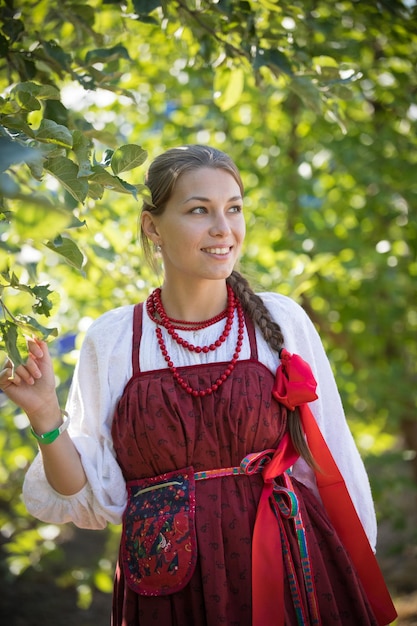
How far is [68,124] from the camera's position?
1536 mm

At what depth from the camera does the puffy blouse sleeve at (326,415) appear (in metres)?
1.67

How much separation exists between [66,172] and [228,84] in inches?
39.9

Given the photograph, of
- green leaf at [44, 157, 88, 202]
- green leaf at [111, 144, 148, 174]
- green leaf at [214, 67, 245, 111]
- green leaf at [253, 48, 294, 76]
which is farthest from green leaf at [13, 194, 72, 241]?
green leaf at [214, 67, 245, 111]

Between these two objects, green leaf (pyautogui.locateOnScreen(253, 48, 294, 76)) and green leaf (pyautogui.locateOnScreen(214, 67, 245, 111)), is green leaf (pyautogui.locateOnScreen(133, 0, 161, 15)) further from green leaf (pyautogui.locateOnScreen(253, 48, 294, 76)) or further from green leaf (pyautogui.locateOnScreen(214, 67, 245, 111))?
green leaf (pyautogui.locateOnScreen(214, 67, 245, 111))

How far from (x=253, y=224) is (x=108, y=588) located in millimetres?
1633

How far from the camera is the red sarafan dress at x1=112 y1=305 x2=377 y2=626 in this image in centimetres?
148

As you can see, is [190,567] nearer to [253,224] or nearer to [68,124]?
[68,124]

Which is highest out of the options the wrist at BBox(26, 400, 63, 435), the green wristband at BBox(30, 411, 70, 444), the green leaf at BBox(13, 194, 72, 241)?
the green leaf at BBox(13, 194, 72, 241)

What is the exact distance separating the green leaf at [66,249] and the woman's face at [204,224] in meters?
0.47

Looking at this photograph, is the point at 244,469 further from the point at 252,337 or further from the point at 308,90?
the point at 308,90

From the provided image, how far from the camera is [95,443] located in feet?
5.40

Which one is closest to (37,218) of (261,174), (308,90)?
(308,90)

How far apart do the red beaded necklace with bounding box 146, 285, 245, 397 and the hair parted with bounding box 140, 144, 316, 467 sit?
39 mm

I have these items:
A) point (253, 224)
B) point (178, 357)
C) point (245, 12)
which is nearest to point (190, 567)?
point (178, 357)
